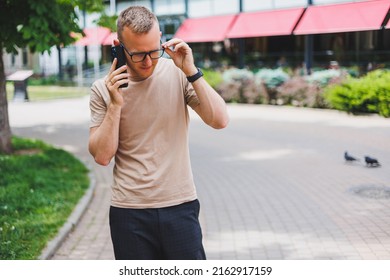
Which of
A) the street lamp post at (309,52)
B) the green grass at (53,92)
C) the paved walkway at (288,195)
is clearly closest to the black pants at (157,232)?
the paved walkway at (288,195)

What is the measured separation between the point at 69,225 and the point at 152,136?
133 inches

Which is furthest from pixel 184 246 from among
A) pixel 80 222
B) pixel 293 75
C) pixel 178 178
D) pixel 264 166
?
pixel 293 75

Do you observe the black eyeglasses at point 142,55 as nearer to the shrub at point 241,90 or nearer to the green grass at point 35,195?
the green grass at point 35,195

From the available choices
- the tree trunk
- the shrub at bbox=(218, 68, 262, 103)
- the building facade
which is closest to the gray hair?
the tree trunk

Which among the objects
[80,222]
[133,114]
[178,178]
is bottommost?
[80,222]

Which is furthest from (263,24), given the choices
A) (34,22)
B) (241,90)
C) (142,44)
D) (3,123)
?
(142,44)

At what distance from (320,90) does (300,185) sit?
546 centimetres

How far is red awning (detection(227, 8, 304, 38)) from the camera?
18.2 meters

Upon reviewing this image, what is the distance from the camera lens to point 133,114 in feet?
7.72

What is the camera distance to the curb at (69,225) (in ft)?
15.4

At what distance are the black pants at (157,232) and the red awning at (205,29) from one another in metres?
20.2

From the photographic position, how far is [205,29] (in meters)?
23.5

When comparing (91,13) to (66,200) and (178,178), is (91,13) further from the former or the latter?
(178,178)

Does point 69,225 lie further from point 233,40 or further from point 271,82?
point 233,40
